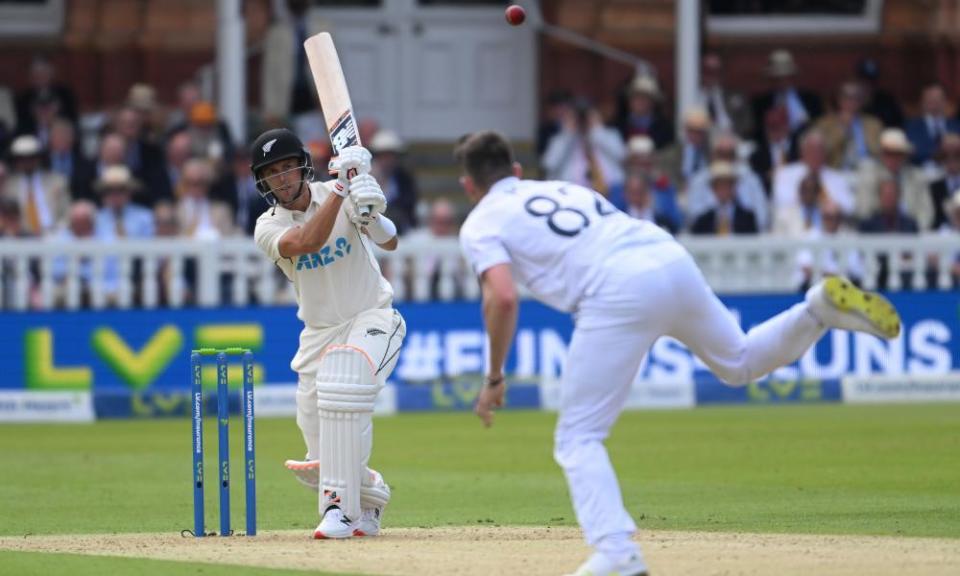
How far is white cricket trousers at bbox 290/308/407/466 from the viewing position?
8.18 m

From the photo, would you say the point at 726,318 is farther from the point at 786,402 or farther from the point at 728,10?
the point at 728,10

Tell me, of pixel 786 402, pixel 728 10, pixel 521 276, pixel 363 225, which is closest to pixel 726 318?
pixel 521 276

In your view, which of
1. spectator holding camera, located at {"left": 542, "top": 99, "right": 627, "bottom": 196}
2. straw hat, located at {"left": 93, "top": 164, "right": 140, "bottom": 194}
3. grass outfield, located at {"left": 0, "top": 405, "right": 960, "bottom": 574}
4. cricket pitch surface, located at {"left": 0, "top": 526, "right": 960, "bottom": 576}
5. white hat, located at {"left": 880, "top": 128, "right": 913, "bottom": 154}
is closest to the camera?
cricket pitch surface, located at {"left": 0, "top": 526, "right": 960, "bottom": 576}

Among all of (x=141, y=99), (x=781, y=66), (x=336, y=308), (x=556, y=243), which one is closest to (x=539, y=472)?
(x=336, y=308)

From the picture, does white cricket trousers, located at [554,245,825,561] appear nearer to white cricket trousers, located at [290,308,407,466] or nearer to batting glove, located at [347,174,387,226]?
batting glove, located at [347,174,387,226]

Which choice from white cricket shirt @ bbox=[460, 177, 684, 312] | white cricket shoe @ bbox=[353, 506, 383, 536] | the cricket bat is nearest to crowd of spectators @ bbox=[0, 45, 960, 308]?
the cricket bat

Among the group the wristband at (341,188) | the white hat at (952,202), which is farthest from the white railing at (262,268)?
the wristband at (341,188)

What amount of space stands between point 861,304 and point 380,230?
2237 millimetres

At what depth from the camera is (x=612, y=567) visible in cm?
650

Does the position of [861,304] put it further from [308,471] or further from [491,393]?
[308,471]

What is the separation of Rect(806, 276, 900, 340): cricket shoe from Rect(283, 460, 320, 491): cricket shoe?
244cm

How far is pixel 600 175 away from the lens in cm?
1695

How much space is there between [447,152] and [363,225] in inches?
439

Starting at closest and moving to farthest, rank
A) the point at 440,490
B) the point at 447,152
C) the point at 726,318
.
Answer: the point at 726,318
the point at 440,490
the point at 447,152
